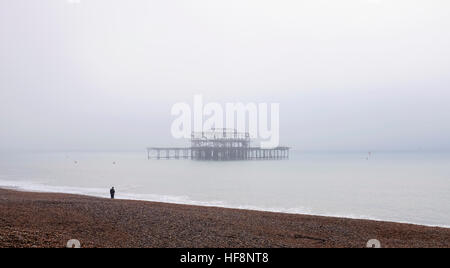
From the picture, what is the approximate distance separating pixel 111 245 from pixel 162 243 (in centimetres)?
99

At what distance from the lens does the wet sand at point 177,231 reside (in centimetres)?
731

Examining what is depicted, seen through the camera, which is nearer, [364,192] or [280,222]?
[280,222]

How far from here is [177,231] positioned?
28.7 ft

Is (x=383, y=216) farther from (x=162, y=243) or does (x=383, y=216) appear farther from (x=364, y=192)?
(x=162, y=243)

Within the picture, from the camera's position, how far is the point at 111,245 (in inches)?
275

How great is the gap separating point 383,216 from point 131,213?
37.7 ft

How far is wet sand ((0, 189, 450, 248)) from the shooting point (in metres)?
7.31
